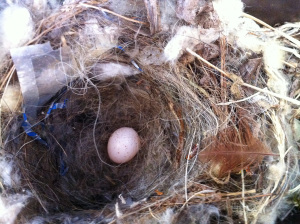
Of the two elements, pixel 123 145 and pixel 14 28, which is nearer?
pixel 14 28

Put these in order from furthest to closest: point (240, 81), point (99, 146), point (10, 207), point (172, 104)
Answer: point (99, 146)
point (172, 104)
point (240, 81)
point (10, 207)

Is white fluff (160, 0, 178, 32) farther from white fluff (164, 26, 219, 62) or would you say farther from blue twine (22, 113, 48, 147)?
blue twine (22, 113, 48, 147)

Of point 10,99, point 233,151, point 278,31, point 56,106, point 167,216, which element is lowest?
point 167,216

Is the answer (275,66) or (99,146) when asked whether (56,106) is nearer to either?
(99,146)

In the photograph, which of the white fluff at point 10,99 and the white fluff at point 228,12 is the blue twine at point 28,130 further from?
the white fluff at point 228,12

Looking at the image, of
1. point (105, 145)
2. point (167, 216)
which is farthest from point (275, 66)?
point (105, 145)

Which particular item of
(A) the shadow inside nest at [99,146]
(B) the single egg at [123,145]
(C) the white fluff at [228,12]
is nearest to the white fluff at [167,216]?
(A) the shadow inside nest at [99,146]

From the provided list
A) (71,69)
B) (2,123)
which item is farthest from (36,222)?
(71,69)
